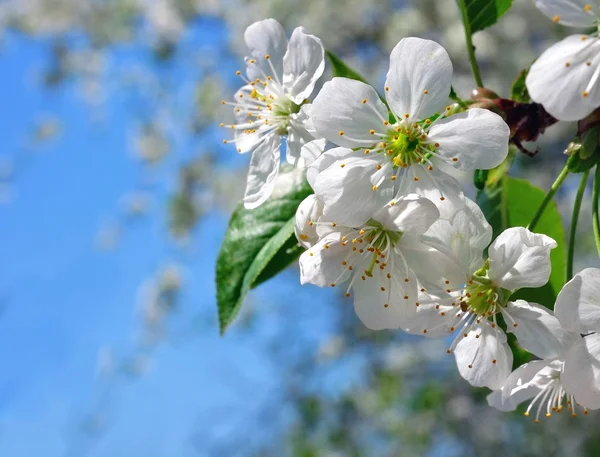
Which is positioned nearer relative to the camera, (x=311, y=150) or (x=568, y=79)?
(x=568, y=79)

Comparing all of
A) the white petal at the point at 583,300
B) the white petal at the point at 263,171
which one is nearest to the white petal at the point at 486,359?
the white petal at the point at 583,300

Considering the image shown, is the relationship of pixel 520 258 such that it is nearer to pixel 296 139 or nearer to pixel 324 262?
pixel 324 262

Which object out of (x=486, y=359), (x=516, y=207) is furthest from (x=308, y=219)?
(x=516, y=207)

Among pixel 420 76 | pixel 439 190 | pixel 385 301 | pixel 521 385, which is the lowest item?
pixel 521 385

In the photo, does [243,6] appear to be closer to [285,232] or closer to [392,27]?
[392,27]

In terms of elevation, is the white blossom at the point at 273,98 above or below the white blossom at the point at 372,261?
above

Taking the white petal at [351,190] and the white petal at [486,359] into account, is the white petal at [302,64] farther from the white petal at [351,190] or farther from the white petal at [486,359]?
the white petal at [486,359]
